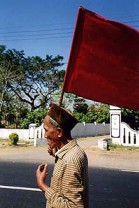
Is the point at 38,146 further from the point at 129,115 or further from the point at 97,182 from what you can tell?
the point at 97,182

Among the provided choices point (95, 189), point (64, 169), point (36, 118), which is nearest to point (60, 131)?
point (64, 169)

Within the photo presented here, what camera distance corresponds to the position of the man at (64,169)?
2.35 m

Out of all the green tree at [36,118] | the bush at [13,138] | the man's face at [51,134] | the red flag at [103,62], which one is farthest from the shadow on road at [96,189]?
the green tree at [36,118]

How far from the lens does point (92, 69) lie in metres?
3.39

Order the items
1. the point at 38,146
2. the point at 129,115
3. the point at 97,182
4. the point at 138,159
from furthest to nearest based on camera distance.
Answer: the point at 129,115 → the point at 38,146 → the point at 138,159 → the point at 97,182

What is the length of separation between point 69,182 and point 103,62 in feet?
4.47

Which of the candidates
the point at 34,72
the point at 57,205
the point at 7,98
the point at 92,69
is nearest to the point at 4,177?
the point at 92,69

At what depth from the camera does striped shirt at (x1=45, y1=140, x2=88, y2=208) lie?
234 centimetres

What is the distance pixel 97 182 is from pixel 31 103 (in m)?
37.5

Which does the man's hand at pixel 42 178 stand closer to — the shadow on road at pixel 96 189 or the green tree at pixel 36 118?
the shadow on road at pixel 96 189

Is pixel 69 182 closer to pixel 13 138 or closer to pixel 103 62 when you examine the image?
pixel 103 62

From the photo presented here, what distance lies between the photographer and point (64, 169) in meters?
2.39

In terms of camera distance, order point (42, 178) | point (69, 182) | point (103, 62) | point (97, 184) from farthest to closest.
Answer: point (97, 184) < point (103, 62) < point (42, 178) < point (69, 182)

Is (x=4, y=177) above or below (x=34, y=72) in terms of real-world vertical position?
below
